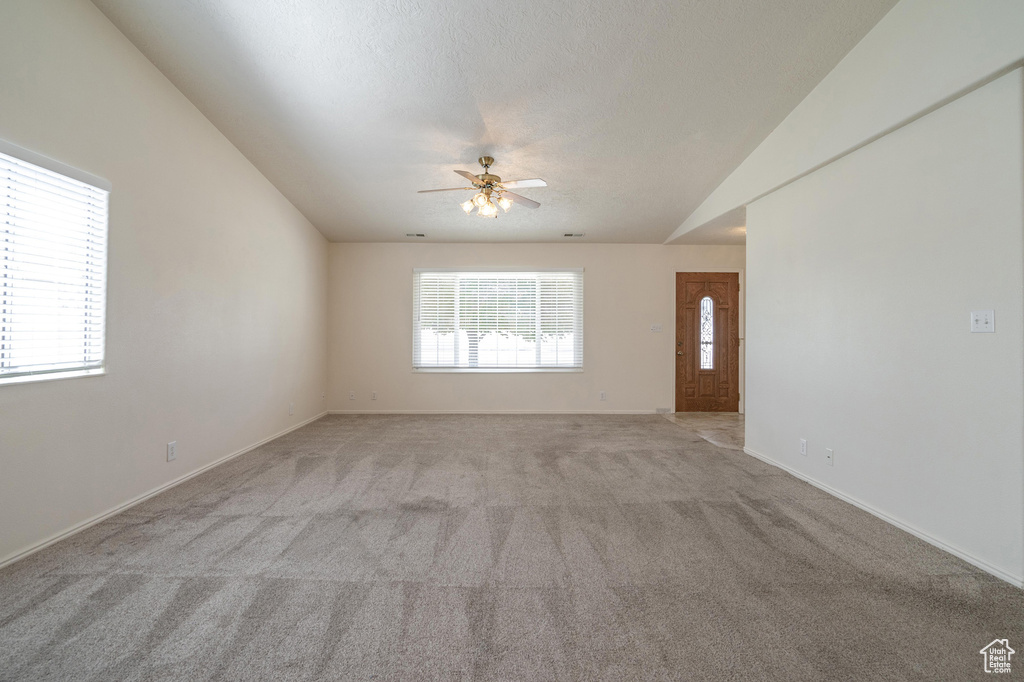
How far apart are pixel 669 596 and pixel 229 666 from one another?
1746 mm

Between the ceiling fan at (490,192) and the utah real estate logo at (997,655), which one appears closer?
the utah real estate logo at (997,655)

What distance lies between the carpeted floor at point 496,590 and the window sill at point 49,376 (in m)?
0.92

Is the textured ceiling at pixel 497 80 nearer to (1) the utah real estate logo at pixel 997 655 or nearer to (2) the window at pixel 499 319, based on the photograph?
(2) the window at pixel 499 319

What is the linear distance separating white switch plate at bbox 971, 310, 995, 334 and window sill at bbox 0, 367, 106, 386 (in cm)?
504

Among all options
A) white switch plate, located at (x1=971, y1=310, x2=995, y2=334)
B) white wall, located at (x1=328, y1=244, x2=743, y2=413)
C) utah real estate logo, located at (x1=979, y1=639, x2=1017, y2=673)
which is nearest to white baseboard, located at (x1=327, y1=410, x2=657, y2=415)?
white wall, located at (x1=328, y1=244, x2=743, y2=413)

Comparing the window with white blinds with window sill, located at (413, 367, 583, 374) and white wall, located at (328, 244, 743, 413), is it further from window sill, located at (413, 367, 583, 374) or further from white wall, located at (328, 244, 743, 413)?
window sill, located at (413, 367, 583, 374)

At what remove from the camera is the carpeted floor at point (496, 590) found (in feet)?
4.80

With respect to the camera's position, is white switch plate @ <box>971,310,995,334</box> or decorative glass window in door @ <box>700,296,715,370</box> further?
decorative glass window in door @ <box>700,296,715,370</box>

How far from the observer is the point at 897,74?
253 centimetres

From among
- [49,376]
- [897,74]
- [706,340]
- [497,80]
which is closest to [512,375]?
[706,340]

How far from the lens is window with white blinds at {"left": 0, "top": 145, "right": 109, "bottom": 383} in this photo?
2.14 m

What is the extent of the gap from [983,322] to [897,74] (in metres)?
1.60

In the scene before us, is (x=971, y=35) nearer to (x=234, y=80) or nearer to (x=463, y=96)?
(x=463, y=96)

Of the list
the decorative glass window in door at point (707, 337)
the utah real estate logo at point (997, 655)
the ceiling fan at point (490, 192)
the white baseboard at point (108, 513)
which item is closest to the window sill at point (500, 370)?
the decorative glass window in door at point (707, 337)
